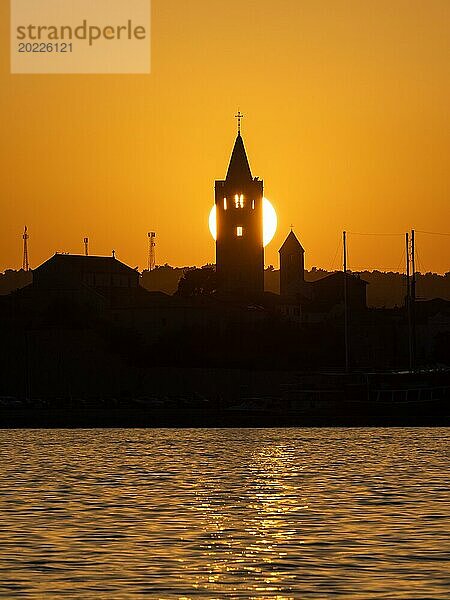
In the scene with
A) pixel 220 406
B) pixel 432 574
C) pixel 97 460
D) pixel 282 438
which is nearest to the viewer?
pixel 432 574

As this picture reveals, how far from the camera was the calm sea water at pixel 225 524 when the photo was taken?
26.8 m

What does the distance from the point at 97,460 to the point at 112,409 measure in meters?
47.0

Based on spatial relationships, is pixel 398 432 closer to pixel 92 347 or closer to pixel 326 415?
pixel 326 415

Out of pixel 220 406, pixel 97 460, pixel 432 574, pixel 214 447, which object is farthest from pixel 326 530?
pixel 220 406

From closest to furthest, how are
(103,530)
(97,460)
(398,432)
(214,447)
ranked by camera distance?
(103,530) < (97,460) < (214,447) < (398,432)

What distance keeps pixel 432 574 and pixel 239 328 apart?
416 feet

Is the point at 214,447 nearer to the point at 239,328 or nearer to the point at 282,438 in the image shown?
the point at 282,438

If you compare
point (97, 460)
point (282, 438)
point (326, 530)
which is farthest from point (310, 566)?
point (282, 438)

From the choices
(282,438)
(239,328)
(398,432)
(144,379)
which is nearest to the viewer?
(282,438)

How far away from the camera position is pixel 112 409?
112m

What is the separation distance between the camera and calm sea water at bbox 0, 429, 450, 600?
26750 millimetres

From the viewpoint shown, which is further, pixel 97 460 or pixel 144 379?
pixel 144 379

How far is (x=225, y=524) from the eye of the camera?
37.5 m

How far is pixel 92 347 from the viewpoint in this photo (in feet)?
431
